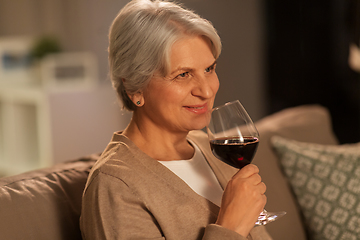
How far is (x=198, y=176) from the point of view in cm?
123

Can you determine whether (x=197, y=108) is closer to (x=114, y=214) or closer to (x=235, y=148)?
(x=235, y=148)

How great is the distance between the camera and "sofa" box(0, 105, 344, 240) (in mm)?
1042

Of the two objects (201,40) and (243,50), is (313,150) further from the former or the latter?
(243,50)

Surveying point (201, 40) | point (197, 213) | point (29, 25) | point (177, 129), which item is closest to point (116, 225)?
point (197, 213)

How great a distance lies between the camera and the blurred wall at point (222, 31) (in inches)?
169

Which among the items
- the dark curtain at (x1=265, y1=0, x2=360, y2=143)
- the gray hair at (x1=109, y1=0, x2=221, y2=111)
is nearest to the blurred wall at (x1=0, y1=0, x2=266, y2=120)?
the dark curtain at (x1=265, y1=0, x2=360, y2=143)

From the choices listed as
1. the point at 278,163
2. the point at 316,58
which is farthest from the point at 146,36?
the point at 316,58

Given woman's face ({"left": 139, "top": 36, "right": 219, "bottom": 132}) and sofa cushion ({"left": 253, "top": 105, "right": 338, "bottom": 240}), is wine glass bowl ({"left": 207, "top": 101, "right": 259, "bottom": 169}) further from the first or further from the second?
sofa cushion ({"left": 253, "top": 105, "right": 338, "bottom": 240})

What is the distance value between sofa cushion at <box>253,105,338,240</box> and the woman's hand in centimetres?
60

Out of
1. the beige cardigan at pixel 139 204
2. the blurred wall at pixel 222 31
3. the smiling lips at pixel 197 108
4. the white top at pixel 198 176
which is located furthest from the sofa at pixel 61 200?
the blurred wall at pixel 222 31

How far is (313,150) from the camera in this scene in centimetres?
167

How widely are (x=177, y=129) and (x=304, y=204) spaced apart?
74cm

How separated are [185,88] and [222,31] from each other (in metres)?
3.28

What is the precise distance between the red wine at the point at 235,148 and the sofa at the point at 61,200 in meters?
0.48
